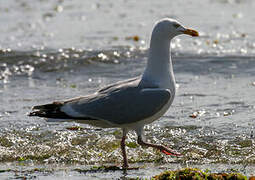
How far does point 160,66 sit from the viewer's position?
7.42 meters

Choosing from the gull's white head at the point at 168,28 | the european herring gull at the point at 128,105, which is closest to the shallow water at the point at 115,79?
the european herring gull at the point at 128,105

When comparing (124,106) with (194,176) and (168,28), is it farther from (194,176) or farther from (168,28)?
(194,176)

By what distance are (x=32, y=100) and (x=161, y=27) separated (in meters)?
3.94

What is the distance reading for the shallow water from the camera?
7.61 m

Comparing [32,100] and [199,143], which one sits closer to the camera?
[199,143]

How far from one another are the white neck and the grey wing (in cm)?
16

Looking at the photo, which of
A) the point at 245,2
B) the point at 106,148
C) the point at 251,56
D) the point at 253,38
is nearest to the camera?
the point at 106,148

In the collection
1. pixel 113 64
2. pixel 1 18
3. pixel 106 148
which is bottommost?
pixel 106 148

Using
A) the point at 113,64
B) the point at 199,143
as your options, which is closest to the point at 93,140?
the point at 199,143

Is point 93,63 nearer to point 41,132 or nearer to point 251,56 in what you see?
point 251,56

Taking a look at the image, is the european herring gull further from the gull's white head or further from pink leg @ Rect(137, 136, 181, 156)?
the gull's white head

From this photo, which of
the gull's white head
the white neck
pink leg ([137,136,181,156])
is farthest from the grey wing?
the gull's white head

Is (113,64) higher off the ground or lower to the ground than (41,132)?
higher

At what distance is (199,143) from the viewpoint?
8.09 m
